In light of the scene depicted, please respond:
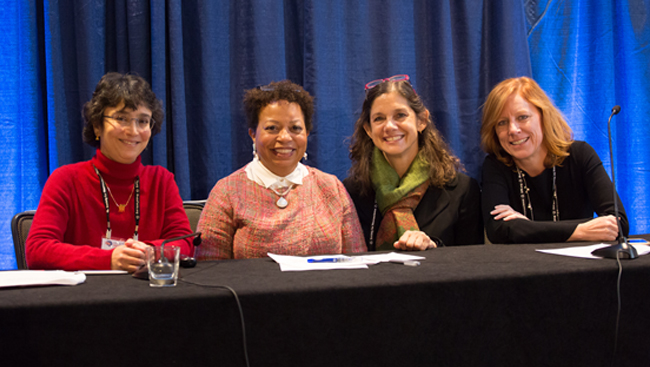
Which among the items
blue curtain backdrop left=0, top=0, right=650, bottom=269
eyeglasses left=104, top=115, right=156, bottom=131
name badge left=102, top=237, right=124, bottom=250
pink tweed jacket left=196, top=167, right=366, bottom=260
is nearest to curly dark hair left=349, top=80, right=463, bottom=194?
blue curtain backdrop left=0, top=0, right=650, bottom=269

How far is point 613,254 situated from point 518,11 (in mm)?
1955

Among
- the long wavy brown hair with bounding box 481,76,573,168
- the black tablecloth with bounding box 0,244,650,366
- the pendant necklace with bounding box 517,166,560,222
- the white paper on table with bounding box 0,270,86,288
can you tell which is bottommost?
the black tablecloth with bounding box 0,244,650,366

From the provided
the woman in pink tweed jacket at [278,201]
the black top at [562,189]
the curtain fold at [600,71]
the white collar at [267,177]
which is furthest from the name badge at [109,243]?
the curtain fold at [600,71]

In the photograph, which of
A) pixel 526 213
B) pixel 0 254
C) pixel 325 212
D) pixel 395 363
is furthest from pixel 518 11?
pixel 0 254

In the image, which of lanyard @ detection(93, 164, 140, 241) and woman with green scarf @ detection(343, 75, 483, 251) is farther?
woman with green scarf @ detection(343, 75, 483, 251)

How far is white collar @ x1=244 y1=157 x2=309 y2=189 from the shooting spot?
1.76 m

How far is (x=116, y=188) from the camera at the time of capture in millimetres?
1714

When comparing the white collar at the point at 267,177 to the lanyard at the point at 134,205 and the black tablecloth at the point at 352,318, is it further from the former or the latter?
the black tablecloth at the point at 352,318

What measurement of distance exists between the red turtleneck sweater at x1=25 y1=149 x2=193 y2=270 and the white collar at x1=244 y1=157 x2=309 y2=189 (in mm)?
321

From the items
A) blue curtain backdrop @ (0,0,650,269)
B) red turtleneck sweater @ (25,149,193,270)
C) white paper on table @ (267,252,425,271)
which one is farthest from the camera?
blue curtain backdrop @ (0,0,650,269)

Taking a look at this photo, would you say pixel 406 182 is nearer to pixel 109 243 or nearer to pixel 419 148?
pixel 419 148

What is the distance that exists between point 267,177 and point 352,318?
966 millimetres

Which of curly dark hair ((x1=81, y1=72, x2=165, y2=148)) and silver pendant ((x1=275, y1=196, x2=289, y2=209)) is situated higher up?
curly dark hair ((x1=81, y1=72, x2=165, y2=148))

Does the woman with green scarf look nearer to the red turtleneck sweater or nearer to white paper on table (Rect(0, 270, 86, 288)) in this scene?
the red turtleneck sweater
